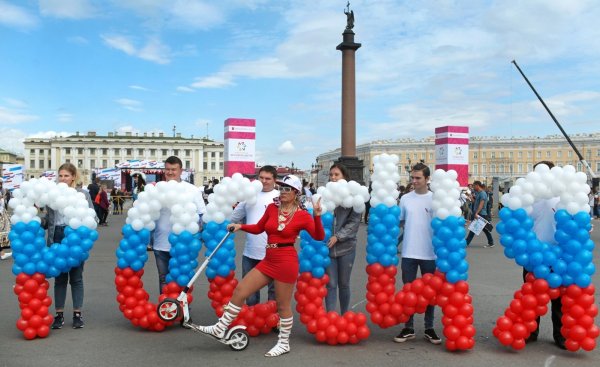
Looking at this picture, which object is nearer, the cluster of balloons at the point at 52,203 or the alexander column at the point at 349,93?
the cluster of balloons at the point at 52,203

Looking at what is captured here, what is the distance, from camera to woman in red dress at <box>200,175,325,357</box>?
4707 millimetres

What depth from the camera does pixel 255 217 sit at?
548 cm

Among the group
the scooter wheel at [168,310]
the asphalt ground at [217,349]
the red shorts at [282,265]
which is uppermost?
the red shorts at [282,265]

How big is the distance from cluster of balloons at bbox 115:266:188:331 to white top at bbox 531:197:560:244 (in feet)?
A: 11.6

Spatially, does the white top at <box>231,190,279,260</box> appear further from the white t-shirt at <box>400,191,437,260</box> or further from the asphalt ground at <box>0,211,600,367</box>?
the white t-shirt at <box>400,191,437,260</box>

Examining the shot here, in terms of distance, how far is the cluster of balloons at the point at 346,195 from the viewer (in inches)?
209

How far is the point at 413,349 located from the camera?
5.07 metres

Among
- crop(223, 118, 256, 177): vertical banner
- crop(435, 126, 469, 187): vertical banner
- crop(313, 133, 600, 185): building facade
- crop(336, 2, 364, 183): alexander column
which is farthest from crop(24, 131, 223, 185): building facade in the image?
crop(223, 118, 256, 177): vertical banner

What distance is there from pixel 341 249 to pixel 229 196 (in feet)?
4.18

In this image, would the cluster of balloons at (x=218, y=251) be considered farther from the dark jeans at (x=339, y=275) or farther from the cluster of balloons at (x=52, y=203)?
the cluster of balloons at (x=52, y=203)

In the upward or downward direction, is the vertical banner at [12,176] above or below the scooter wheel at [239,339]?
above

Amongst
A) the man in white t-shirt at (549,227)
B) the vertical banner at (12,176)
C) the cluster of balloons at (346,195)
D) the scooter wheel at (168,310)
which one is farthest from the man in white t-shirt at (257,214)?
the vertical banner at (12,176)

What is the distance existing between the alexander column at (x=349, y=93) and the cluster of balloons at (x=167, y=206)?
810 inches

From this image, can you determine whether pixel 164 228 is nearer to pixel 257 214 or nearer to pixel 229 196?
pixel 229 196
